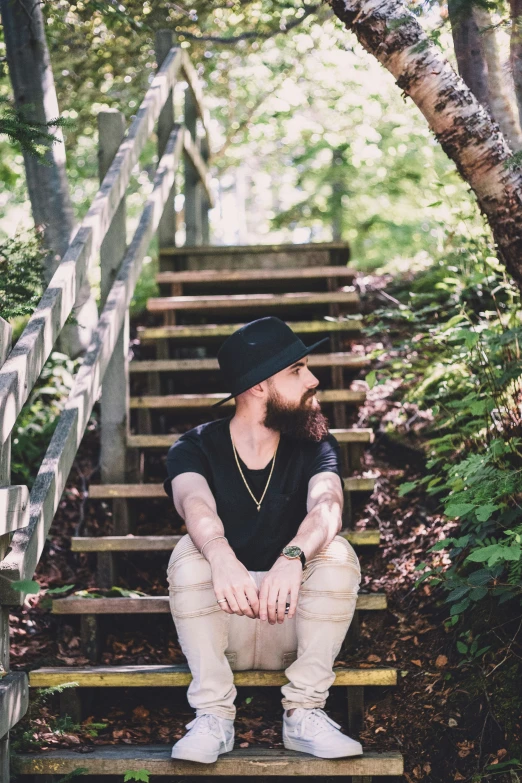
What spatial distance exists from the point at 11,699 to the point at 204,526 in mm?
795

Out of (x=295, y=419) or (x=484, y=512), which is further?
(x=295, y=419)

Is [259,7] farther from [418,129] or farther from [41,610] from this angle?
[41,610]

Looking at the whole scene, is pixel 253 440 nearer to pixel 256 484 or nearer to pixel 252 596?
pixel 256 484

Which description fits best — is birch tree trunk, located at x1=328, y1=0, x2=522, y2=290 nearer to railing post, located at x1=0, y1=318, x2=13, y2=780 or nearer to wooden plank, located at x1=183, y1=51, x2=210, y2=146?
railing post, located at x1=0, y1=318, x2=13, y2=780

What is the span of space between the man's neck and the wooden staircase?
1.85 ft

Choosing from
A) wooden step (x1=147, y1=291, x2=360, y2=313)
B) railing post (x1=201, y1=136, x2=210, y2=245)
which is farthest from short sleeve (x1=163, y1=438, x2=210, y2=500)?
railing post (x1=201, y1=136, x2=210, y2=245)

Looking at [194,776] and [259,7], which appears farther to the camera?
[259,7]

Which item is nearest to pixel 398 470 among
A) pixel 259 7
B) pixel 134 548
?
pixel 134 548

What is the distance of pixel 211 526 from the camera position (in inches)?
105

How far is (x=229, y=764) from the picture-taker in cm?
249

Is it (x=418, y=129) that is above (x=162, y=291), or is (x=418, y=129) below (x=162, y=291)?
above

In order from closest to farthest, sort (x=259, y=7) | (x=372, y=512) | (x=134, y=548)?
(x=134, y=548)
(x=372, y=512)
(x=259, y=7)

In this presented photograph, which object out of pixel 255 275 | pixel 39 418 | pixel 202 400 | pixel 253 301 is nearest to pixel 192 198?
pixel 255 275

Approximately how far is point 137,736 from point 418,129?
8.18 meters
